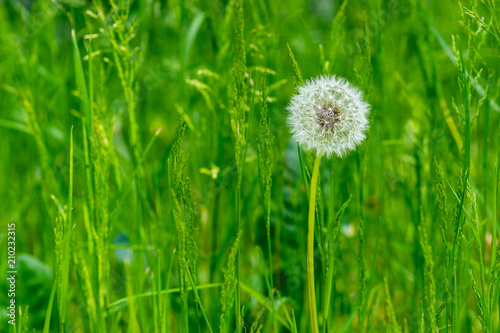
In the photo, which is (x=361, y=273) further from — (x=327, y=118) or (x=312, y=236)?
(x=327, y=118)

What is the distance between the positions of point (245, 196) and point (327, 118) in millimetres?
592

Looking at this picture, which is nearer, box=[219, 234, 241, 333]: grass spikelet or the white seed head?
box=[219, 234, 241, 333]: grass spikelet

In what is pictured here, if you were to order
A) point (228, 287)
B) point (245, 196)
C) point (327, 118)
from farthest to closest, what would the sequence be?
point (245, 196)
point (327, 118)
point (228, 287)

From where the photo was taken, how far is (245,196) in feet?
4.76

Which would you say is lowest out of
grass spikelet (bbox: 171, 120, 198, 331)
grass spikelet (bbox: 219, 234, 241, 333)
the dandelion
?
grass spikelet (bbox: 219, 234, 241, 333)

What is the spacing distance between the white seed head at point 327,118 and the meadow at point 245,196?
2.1 inches

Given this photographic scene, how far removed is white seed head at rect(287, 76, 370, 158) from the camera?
0.89 metres

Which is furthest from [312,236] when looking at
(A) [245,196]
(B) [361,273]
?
(A) [245,196]

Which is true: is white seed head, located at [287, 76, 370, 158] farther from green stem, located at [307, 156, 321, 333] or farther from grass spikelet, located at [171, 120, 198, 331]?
grass spikelet, located at [171, 120, 198, 331]

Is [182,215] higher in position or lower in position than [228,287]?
higher

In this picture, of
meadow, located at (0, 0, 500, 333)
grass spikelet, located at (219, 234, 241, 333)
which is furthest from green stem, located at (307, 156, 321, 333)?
grass spikelet, located at (219, 234, 241, 333)

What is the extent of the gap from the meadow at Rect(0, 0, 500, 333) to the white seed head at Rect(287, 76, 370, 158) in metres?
0.05

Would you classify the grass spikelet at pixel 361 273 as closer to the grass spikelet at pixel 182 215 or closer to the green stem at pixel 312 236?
the green stem at pixel 312 236

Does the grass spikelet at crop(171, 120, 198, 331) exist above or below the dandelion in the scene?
below
